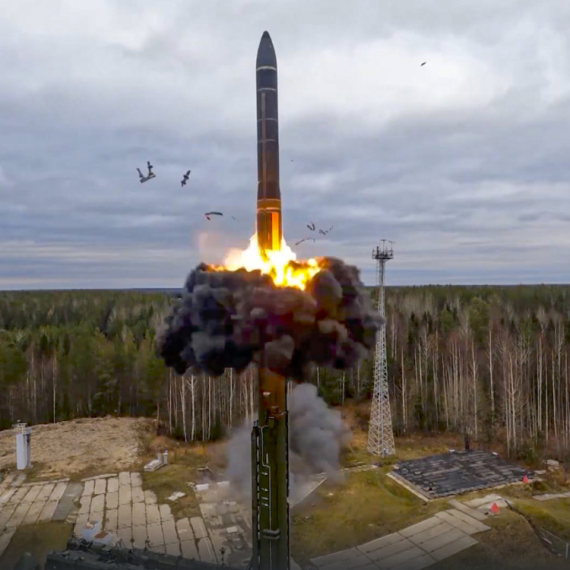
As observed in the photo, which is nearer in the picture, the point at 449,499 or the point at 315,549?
the point at 315,549

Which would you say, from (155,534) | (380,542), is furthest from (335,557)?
(155,534)

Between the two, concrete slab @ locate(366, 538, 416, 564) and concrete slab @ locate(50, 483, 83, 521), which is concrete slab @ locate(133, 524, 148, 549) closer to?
concrete slab @ locate(50, 483, 83, 521)

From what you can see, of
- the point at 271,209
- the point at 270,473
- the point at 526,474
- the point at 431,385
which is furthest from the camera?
the point at 431,385

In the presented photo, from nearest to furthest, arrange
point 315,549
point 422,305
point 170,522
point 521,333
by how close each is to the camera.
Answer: point 315,549
point 170,522
point 521,333
point 422,305

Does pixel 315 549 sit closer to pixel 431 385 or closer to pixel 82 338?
pixel 431 385

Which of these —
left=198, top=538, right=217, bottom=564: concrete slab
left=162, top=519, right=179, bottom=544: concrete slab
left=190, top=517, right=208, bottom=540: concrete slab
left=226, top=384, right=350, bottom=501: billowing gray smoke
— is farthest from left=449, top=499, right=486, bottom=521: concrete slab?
left=162, top=519, right=179, bottom=544: concrete slab

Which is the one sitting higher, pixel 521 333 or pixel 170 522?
pixel 521 333

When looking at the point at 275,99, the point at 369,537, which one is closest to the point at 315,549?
the point at 369,537

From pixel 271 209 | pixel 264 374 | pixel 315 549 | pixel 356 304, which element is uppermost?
pixel 271 209
